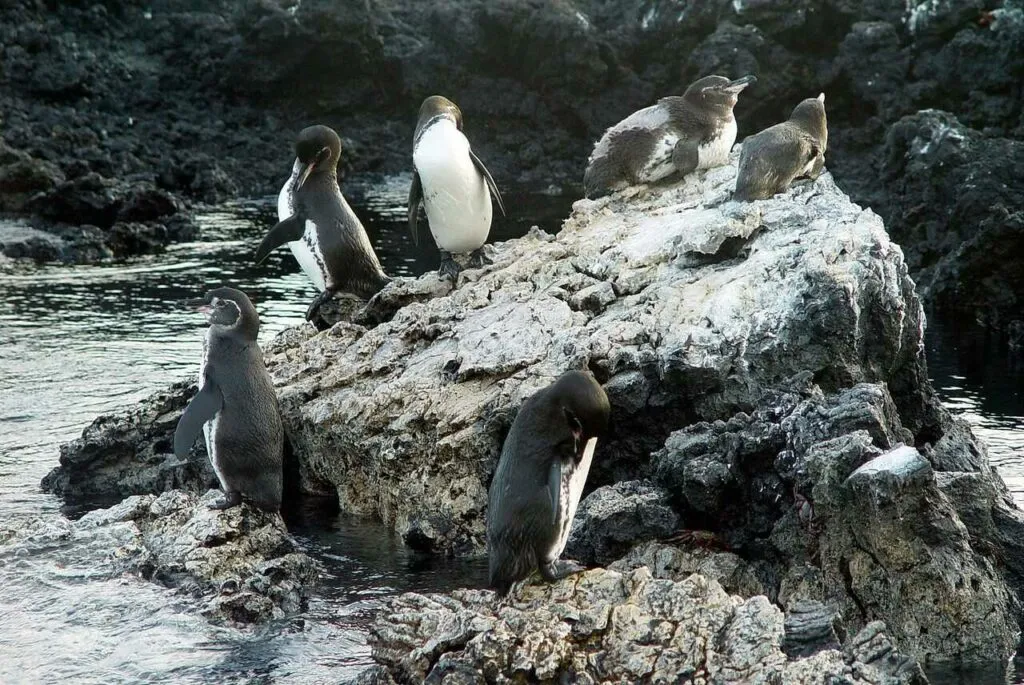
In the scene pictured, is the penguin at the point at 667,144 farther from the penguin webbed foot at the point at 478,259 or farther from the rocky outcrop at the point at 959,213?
the rocky outcrop at the point at 959,213

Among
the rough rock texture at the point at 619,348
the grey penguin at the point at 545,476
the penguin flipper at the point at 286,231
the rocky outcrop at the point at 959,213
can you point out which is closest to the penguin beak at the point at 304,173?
the penguin flipper at the point at 286,231

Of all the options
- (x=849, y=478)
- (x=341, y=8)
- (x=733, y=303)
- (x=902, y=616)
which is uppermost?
(x=341, y=8)

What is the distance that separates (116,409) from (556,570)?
509cm

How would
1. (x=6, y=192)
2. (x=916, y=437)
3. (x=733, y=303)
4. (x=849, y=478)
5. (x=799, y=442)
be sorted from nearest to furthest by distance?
1. (x=849, y=478)
2. (x=799, y=442)
3. (x=733, y=303)
4. (x=916, y=437)
5. (x=6, y=192)

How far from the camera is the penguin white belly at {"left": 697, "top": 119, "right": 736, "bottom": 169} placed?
10922 millimetres

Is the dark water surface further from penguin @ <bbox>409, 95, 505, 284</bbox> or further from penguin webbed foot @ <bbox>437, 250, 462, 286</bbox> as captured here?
penguin @ <bbox>409, 95, 505, 284</bbox>

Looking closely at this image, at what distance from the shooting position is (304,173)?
1081cm

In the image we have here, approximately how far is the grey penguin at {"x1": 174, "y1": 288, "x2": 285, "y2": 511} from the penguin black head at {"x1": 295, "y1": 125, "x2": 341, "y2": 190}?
9.23 feet

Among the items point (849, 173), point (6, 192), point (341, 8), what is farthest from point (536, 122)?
point (6, 192)

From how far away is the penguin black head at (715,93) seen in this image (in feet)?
36.2

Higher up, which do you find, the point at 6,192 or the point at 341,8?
the point at 341,8

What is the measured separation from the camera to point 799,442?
6.69 metres

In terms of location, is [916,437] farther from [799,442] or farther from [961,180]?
[961,180]

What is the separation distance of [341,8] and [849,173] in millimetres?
13279
